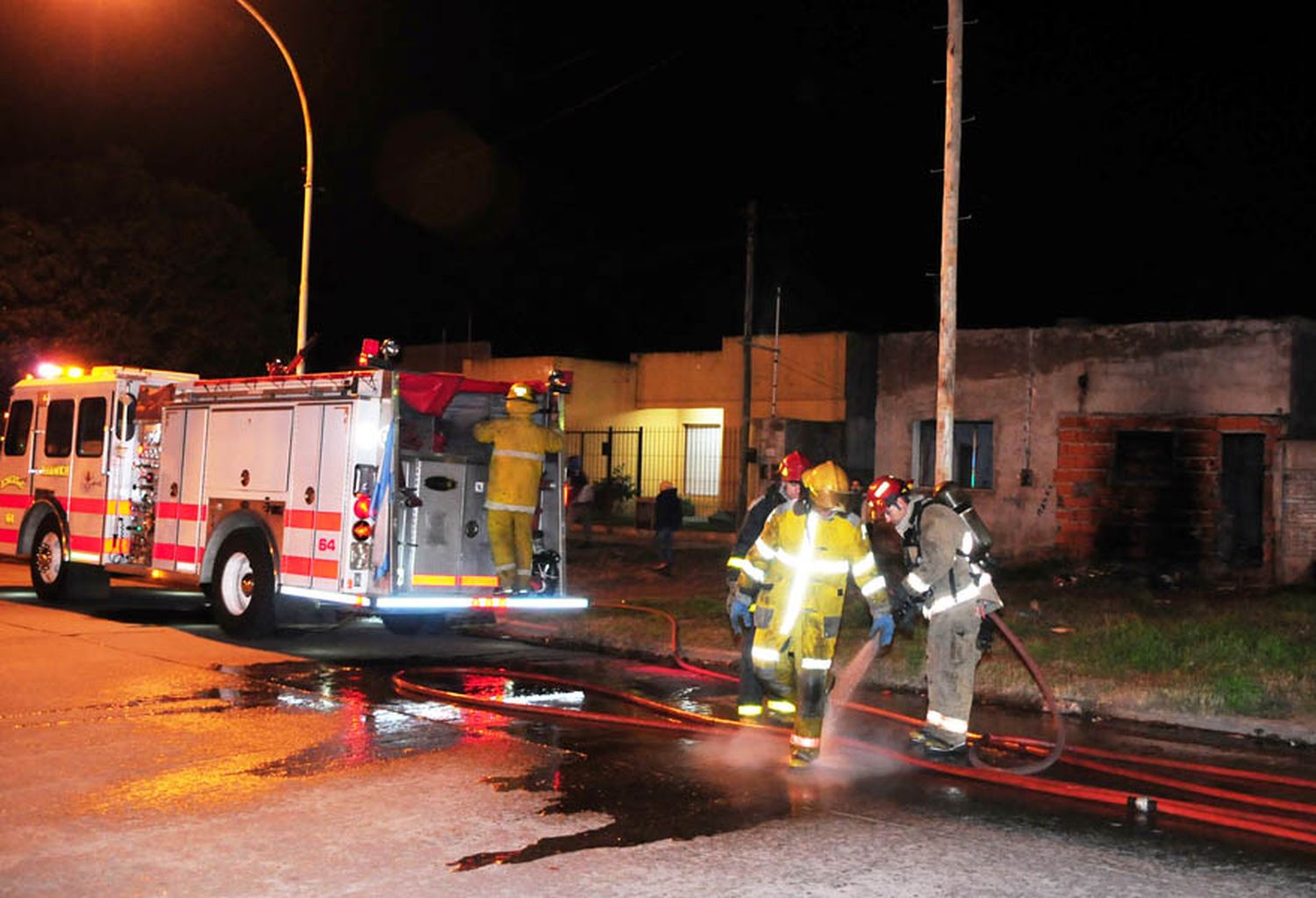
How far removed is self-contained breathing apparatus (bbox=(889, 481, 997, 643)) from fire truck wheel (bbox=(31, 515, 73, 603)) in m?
10.1

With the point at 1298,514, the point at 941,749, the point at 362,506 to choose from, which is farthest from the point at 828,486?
the point at 1298,514

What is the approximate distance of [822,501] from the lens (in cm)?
706

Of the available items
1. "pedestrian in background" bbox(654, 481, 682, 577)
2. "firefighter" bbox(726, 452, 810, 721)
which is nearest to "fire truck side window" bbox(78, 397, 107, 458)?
"pedestrian in background" bbox(654, 481, 682, 577)

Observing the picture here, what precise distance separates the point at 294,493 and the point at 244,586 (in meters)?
1.27

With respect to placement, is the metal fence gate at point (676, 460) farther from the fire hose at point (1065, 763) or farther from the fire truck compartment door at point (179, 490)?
the fire hose at point (1065, 763)

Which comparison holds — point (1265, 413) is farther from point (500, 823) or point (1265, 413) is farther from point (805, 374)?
point (500, 823)

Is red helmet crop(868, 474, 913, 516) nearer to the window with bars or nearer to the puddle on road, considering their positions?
the puddle on road

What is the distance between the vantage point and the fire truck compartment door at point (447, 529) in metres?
11.1

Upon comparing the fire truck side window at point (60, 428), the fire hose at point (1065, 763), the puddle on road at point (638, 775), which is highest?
the fire truck side window at point (60, 428)

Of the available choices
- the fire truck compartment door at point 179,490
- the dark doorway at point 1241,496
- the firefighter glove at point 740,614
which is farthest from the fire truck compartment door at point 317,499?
the dark doorway at point 1241,496

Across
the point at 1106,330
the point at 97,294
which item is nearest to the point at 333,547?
the point at 1106,330

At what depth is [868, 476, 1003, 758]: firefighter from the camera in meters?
7.34

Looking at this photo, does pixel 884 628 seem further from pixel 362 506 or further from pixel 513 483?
pixel 362 506

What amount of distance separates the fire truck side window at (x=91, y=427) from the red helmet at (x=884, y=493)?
30.2 feet
